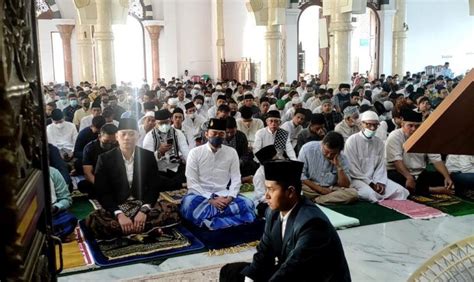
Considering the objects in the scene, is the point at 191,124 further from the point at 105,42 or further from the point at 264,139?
the point at 105,42

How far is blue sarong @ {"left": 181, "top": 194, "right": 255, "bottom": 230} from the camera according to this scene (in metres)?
4.75

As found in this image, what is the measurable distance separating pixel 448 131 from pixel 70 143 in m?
7.02

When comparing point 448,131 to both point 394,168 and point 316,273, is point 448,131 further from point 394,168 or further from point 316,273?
point 394,168

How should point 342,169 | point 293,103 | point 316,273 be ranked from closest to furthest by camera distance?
1. point 316,273
2. point 342,169
3. point 293,103

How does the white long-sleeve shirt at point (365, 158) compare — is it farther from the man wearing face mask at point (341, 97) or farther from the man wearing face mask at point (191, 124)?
the man wearing face mask at point (341, 97)

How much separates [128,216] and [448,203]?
321 centimetres

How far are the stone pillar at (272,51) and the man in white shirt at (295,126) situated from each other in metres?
7.95

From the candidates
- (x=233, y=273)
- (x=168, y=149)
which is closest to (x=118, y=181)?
(x=233, y=273)

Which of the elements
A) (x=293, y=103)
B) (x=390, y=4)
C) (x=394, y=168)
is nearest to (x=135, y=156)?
(x=394, y=168)

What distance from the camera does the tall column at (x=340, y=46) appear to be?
11.4 m

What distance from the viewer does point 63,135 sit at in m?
7.47

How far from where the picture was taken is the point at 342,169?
5.43 m

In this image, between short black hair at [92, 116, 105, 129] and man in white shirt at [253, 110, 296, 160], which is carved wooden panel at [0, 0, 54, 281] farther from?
short black hair at [92, 116, 105, 129]

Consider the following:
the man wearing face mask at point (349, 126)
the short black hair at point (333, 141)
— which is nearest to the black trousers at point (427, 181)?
the short black hair at point (333, 141)
